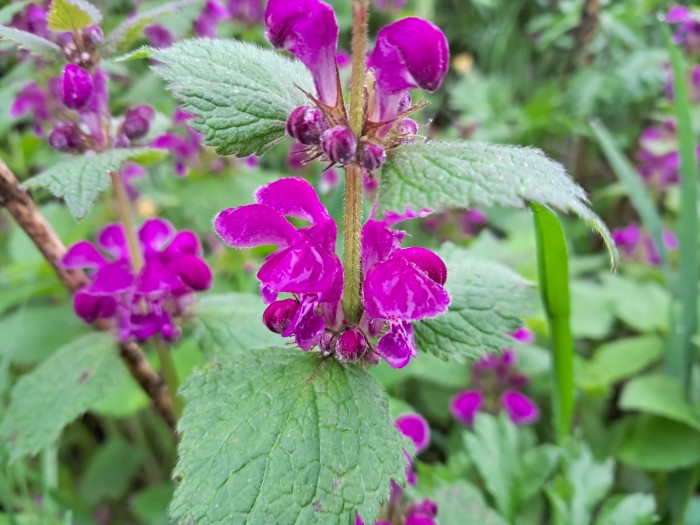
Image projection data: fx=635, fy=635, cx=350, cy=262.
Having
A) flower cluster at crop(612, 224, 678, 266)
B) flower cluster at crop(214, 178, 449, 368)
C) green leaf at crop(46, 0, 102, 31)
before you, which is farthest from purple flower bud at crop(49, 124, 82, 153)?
flower cluster at crop(612, 224, 678, 266)

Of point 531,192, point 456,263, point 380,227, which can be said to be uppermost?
point 531,192

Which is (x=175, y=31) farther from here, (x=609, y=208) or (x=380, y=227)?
(x=609, y=208)

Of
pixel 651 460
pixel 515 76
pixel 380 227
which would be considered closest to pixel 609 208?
pixel 515 76

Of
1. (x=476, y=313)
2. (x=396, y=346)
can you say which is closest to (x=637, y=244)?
(x=476, y=313)

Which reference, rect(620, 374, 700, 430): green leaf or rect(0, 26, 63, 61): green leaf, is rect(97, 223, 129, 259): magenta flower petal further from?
rect(620, 374, 700, 430): green leaf

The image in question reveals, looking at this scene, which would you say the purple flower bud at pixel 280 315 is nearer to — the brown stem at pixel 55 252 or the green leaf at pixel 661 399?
the brown stem at pixel 55 252

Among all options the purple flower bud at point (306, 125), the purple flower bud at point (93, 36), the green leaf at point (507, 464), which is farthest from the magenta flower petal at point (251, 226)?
the green leaf at point (507, 464)
